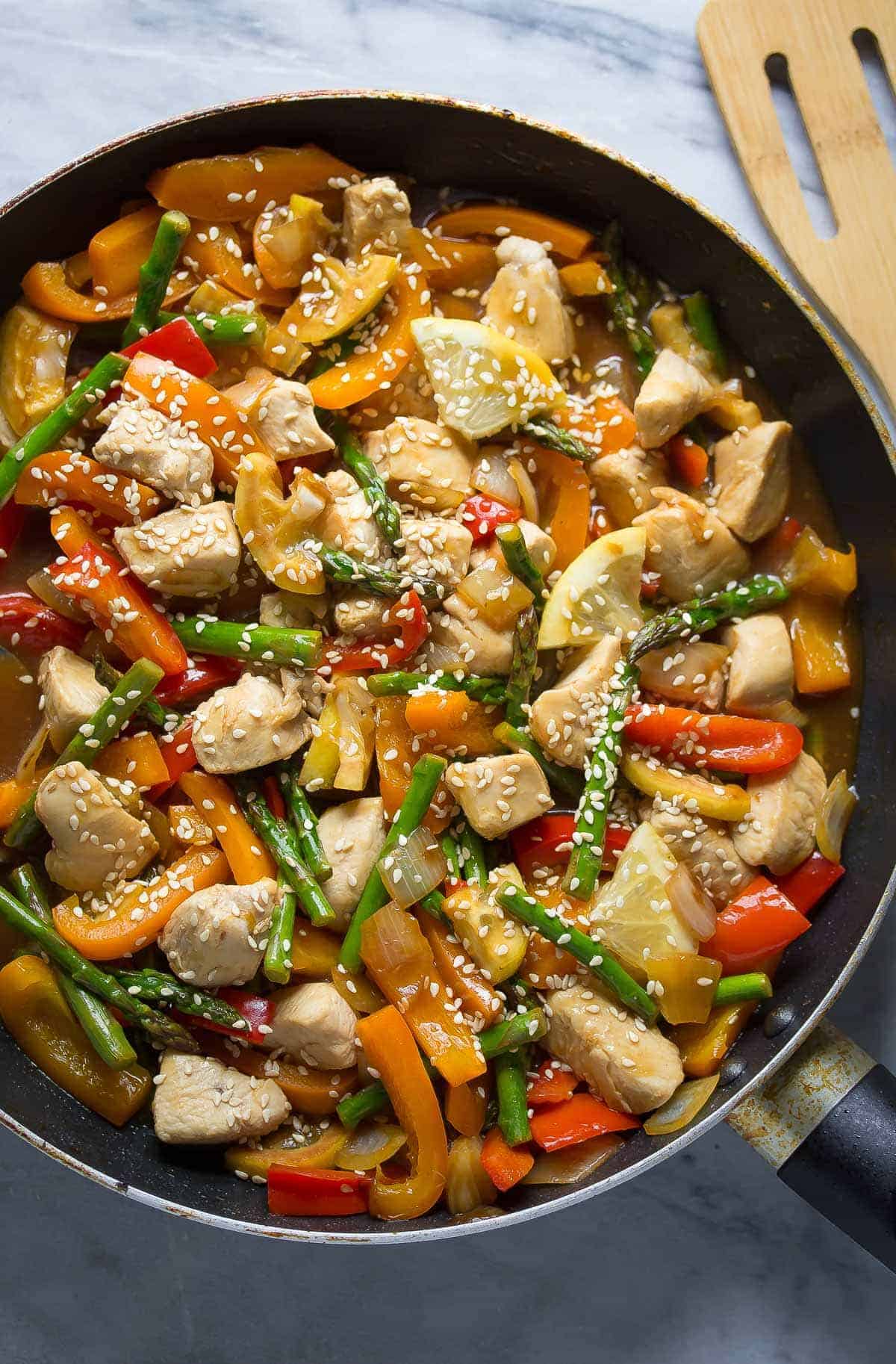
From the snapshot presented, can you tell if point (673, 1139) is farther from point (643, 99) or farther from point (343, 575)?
point (643, 99)

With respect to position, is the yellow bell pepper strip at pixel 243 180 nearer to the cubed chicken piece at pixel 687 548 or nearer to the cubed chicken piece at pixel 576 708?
the cubed chicken piece at pixel 687 548

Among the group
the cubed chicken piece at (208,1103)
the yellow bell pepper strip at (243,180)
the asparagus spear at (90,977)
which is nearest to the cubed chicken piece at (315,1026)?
the cubed chicken piece at (208,1103)

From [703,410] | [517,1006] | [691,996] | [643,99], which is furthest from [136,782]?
[643,99]

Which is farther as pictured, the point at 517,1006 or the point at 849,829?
the point at 849,829

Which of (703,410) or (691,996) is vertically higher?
(703,410)

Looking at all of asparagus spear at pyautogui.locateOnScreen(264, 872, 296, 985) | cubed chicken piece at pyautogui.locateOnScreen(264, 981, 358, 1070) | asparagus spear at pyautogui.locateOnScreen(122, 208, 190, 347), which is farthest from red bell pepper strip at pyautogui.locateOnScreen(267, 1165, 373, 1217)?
asparagus spear at pyautogui.locateOnScreen(122, 208, 190, 347)
